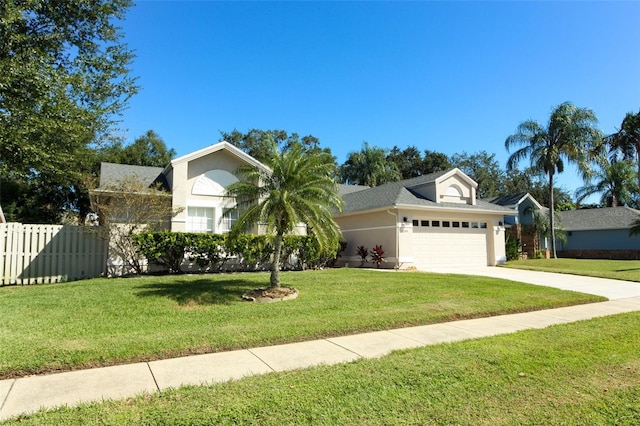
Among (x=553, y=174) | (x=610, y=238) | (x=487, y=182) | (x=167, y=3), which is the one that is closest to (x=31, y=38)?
(x=167, y=3)

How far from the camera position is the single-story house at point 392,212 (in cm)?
1683

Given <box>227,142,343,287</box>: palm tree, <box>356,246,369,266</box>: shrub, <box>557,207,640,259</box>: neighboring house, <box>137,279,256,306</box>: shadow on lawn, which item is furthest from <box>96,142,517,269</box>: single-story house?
<box>557,207,640,259</box>: neighboring house

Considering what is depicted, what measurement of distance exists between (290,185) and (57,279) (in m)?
9.21

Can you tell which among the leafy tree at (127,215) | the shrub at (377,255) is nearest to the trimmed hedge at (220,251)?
the leafy tree at (127,215)

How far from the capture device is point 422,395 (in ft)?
13.5

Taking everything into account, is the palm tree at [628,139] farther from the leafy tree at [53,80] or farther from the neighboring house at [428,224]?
the leafy tree at [53,80]

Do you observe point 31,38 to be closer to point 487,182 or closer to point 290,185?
point 290,185

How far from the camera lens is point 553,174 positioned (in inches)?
1017

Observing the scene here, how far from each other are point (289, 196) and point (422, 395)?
629cm

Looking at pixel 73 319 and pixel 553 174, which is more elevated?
pixel 553 174

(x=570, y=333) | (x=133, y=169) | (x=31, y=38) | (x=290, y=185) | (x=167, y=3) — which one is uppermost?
(x=167, y=3)

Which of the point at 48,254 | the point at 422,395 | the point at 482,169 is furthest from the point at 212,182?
the point at 482,169

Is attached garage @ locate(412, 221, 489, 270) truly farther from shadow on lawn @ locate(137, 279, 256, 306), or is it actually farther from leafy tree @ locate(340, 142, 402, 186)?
leafy tree @ locate(340, 142, 402, 186)

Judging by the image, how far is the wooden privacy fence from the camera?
494 inches
